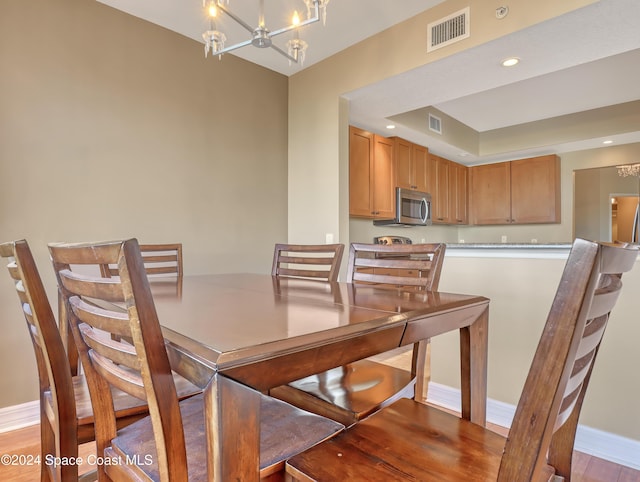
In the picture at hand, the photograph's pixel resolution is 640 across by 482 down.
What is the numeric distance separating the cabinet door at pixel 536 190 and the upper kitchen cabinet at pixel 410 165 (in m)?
1.49

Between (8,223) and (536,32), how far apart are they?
3274 mm

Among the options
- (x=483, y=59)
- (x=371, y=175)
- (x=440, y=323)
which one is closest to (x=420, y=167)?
(x=371, y=175)

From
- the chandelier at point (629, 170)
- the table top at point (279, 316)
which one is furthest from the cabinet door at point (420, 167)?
the table top at point (279, 316)

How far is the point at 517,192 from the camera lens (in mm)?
5133

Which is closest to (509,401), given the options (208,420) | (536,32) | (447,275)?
(447,275)

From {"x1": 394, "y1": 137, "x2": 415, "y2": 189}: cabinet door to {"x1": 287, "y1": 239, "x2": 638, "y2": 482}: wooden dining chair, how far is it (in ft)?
11.4

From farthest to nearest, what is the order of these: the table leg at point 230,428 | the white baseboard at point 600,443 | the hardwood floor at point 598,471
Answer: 1. the white baseboard at point 600,443
2. the hardwood floor at point 598,471
3. the table leg at point 230,428

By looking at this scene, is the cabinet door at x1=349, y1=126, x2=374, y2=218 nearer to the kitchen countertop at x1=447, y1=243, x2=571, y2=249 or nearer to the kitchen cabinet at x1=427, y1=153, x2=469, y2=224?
the kitchen cabinet at x1=427, y1=153, x2=469, y2=224

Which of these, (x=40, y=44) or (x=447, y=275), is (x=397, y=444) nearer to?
(x=447, y=275)

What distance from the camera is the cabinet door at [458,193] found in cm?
525

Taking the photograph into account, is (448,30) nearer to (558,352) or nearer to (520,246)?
(520,246)

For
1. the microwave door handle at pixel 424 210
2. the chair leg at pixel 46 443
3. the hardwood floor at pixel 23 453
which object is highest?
the microwave door handle at pixel 424 210

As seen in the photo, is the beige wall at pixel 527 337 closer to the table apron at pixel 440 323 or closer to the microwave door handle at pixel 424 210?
the table apron at pixel 440 323

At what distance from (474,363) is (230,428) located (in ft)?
2.76
